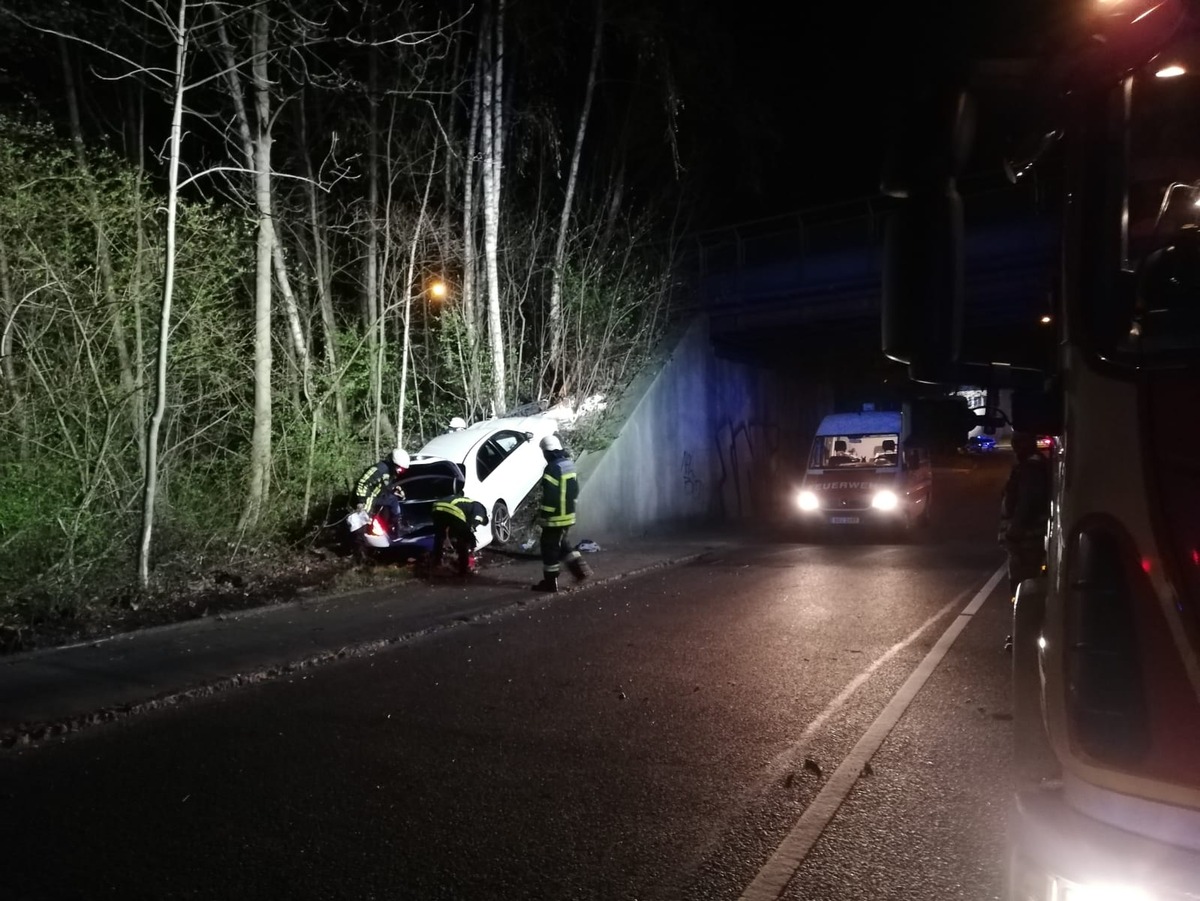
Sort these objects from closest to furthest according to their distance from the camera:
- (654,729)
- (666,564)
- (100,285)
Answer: (654,729), (100,285), (666,564)

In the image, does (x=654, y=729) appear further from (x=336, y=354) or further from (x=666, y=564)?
(x=336, y=354)

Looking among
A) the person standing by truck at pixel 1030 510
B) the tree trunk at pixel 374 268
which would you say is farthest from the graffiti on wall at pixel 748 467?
the person standing by truck at pixel 1030 510

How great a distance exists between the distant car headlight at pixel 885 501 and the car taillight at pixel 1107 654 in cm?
1552

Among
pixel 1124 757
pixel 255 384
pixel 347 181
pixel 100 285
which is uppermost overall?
pixel 347 181

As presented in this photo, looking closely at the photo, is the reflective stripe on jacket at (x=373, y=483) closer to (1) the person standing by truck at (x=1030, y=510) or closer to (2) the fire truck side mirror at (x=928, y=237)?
(1) the person standing by truck at (x=1030, y=510)

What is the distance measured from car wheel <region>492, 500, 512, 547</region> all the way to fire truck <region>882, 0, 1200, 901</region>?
37.2 feet

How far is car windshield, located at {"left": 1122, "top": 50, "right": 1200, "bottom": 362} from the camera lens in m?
2.40

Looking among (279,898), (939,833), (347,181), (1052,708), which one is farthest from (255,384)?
(1052,708)

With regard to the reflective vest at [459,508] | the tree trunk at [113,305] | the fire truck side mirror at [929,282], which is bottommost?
the reflective vest at [459,508]

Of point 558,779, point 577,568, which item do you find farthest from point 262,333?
point 558,779

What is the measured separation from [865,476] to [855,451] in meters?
1.28

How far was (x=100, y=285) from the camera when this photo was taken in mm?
10562

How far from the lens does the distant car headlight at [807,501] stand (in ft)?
59.6

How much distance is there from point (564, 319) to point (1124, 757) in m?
16.1
